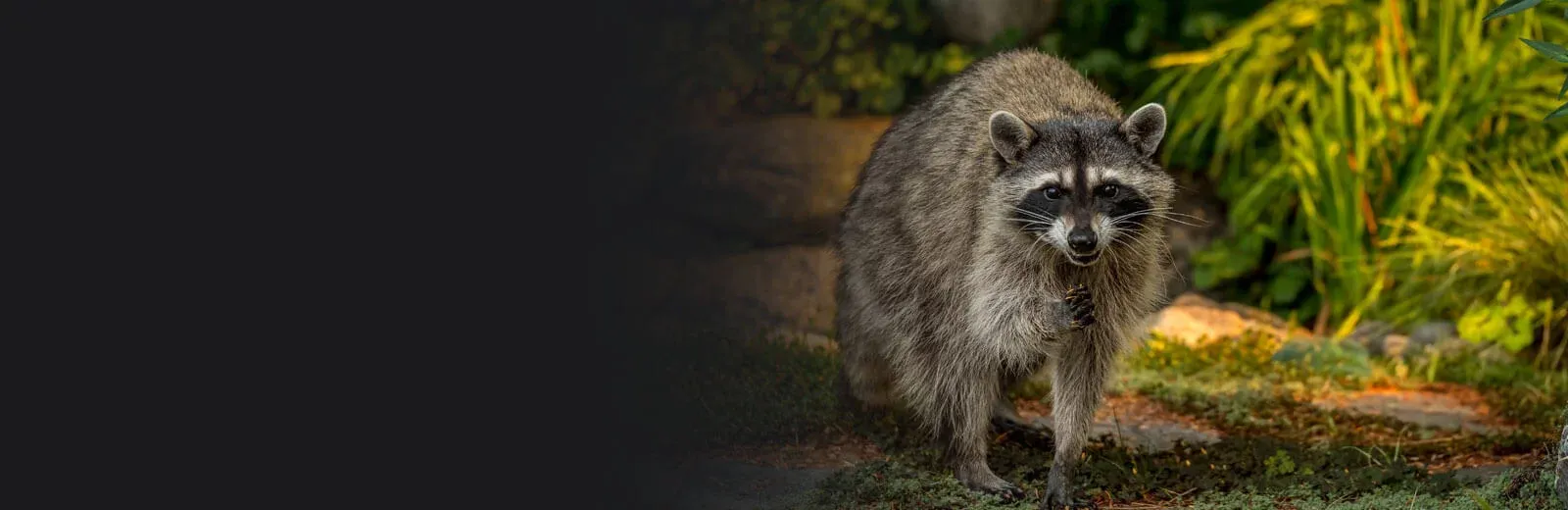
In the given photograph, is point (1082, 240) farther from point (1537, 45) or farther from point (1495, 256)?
point (1495, 256)

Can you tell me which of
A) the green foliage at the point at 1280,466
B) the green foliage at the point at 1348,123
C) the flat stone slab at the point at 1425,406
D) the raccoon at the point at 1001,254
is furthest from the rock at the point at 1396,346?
the raccoon at the point at 1001,254

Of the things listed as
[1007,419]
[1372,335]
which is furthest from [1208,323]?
[1007,419]

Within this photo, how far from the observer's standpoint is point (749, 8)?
886 cm

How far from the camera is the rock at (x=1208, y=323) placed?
7504 millimetres

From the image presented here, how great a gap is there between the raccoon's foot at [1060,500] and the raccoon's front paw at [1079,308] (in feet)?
1.73

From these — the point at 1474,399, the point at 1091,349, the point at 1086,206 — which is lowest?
the point at 1474,399

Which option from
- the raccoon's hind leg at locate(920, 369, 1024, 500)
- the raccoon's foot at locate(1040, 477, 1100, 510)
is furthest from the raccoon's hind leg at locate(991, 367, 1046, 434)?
the raccoon's foot at locate(1040, 477, 1100, 510)

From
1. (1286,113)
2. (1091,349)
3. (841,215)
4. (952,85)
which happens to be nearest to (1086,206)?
(1091,349)

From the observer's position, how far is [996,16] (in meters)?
8.79

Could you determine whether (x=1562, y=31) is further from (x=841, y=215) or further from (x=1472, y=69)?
(x=841, y=215)

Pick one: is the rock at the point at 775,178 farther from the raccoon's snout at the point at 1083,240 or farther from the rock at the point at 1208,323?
the raccoon's snout at the point at 1083,240

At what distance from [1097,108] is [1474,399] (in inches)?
103

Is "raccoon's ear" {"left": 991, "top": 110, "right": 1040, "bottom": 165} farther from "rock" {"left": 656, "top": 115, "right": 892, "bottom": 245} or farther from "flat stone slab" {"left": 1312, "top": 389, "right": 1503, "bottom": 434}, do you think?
"rock" {"left": 656, "top": 115, "right": 892, "bottom": 245}

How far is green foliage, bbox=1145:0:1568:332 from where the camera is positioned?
24.8 ft
